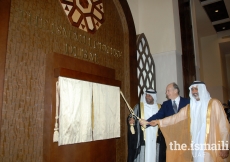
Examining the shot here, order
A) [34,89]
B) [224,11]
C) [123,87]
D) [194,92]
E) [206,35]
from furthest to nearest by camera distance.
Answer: [206,35] < [224,11] < [123,87] < [194,92] < [34,89]

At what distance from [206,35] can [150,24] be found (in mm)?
6701

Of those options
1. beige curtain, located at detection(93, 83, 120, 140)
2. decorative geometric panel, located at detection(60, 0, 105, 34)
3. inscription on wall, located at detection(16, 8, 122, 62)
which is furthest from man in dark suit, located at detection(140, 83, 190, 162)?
decorative geometric panel, located at detection(60, 0, 105, 34)

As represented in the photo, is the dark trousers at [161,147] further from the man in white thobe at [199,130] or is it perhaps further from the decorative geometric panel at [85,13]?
the decorative geometric panel at [85,13]

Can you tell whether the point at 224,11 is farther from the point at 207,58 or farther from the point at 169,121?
the point at 169,121

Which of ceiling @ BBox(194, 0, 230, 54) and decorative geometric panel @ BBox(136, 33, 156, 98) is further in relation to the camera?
ceiling @ BBox(194, 0, 230, 54)

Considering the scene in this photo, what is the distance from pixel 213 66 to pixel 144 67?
23.7 feet

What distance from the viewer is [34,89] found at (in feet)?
8.23

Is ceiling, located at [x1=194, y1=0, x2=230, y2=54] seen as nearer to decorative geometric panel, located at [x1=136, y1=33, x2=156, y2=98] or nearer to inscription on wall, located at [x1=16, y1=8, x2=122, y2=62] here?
decorative geometric panel, located at [x1=136, y1=33, x2=156, y2=98]

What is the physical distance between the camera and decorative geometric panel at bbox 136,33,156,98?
421cm

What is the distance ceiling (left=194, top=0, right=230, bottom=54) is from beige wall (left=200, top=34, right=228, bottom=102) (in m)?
0.34

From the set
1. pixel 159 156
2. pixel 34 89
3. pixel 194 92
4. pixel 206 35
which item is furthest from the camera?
pixel 206 35

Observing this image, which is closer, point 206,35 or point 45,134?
point 45,134

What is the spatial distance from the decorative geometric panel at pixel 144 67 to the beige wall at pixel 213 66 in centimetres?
629

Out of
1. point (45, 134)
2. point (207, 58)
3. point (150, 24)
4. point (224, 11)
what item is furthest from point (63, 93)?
point (207, 58)
